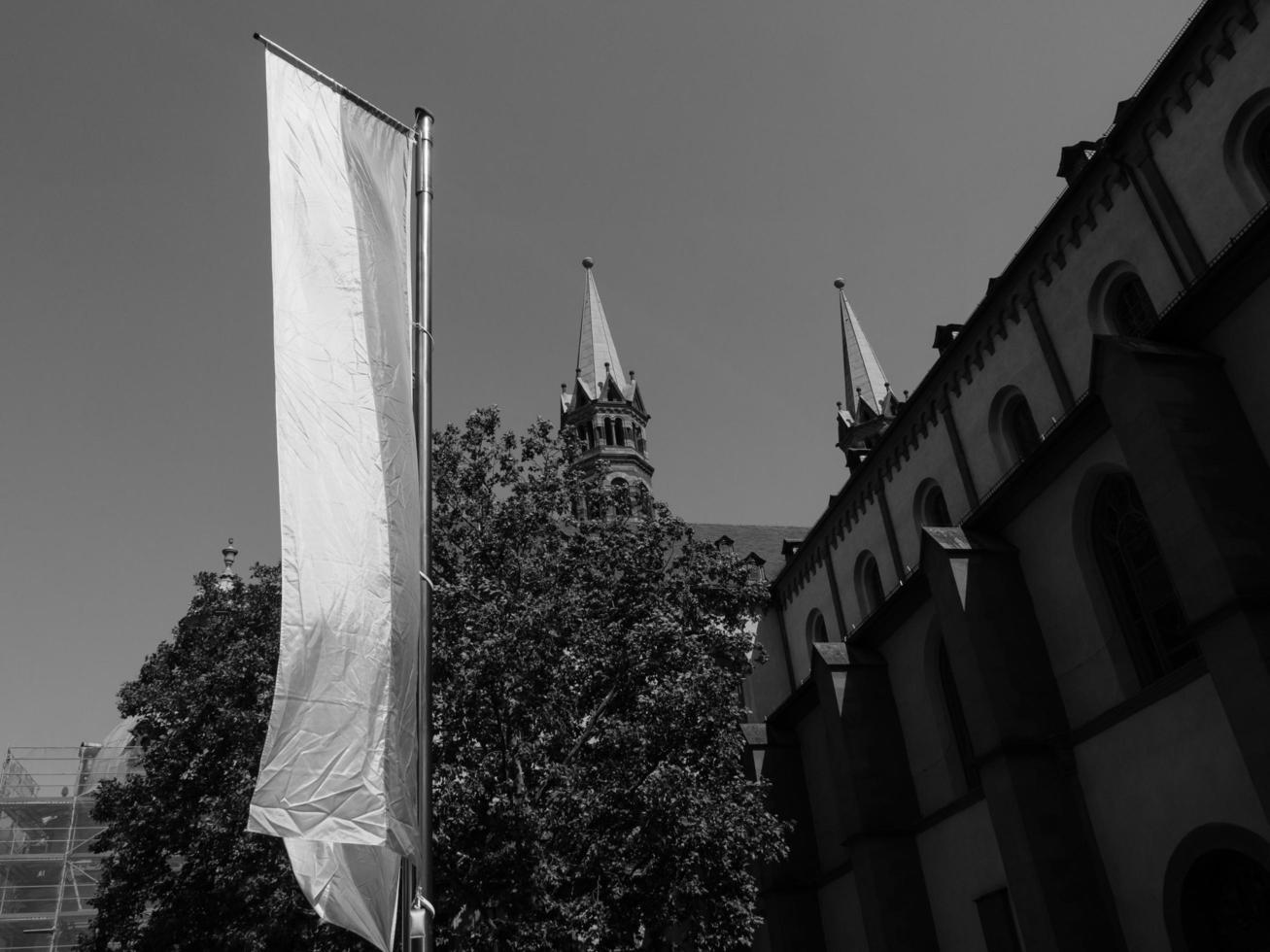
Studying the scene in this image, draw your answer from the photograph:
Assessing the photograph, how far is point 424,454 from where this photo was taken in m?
7.48

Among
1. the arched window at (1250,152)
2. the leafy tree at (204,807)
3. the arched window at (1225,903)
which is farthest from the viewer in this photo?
the leafy tree at (204,807)

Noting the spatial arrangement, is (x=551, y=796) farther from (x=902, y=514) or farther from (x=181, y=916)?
(x=902, y=514)

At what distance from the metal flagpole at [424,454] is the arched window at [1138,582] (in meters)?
12.1

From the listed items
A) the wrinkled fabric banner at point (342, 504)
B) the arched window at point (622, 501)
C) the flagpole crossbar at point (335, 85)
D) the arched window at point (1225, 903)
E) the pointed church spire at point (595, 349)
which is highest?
the pointed church spire at point (595, 349)

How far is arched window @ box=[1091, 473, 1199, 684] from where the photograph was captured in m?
15.2

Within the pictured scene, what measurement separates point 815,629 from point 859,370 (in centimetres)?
2367

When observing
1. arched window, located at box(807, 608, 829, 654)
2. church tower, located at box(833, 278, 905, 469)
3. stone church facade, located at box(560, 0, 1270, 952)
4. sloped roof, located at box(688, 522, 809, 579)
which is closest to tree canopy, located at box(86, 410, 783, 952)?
stone church facade, located at box(560, 0, 1270, 952)

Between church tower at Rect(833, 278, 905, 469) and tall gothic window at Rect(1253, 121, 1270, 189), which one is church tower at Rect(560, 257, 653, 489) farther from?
tall gothic window at Rect(1253, 121, 1270, 189)

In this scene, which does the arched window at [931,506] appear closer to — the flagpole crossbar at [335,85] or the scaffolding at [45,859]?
the flagpole crossbar at [335,85]

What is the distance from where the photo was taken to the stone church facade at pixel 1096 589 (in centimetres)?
1334

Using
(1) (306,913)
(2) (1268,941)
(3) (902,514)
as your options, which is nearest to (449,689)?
(1) (306,913)

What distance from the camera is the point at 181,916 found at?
21.2m

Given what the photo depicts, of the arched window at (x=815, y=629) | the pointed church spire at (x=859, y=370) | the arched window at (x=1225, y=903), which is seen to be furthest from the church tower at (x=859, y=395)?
the arched window at (x=1225, y=903)

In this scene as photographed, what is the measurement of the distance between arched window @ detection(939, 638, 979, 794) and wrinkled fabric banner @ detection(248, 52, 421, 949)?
590 inches
